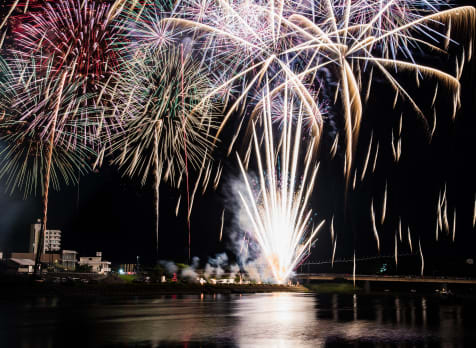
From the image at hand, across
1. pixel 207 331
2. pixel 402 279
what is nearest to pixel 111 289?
pixel 207 331

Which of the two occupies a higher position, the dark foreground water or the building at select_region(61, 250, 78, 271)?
the building at select_region(61, 250, 78, 271)

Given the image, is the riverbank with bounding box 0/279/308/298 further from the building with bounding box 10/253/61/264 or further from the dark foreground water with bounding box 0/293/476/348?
the building with bounding box 10/253/61/264

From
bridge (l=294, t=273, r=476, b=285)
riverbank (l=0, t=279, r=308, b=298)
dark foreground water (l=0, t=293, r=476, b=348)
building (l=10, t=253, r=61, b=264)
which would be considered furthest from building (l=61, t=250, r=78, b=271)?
dark foreground water (l=0, t=293, r=476, b=348)

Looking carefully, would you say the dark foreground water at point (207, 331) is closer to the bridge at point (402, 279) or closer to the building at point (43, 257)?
the bridge at point (402, 279)

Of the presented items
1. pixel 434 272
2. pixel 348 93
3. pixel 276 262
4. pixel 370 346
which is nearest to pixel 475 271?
pixel 434 272

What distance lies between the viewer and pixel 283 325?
19.0m

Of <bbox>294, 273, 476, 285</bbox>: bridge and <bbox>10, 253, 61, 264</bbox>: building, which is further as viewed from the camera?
<bbox>10, 253, 61, 264</bbox>: building

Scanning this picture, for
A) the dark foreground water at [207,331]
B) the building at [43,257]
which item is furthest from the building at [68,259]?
the dark foreground water at [207,331]

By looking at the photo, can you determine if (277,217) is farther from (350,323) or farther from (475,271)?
(475,271)

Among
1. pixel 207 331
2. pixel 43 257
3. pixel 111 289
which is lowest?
pixel 111 289

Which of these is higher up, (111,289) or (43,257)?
(43,257)

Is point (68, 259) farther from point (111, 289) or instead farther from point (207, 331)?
point (207, 331)

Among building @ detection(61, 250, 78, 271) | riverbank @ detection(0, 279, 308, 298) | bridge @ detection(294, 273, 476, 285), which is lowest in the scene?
bridge @ detection(294, 273, 476, 285)

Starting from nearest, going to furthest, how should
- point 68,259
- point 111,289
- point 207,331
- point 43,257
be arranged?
point 207,331 < point 111,289 < point 43,257 < point 68,259
